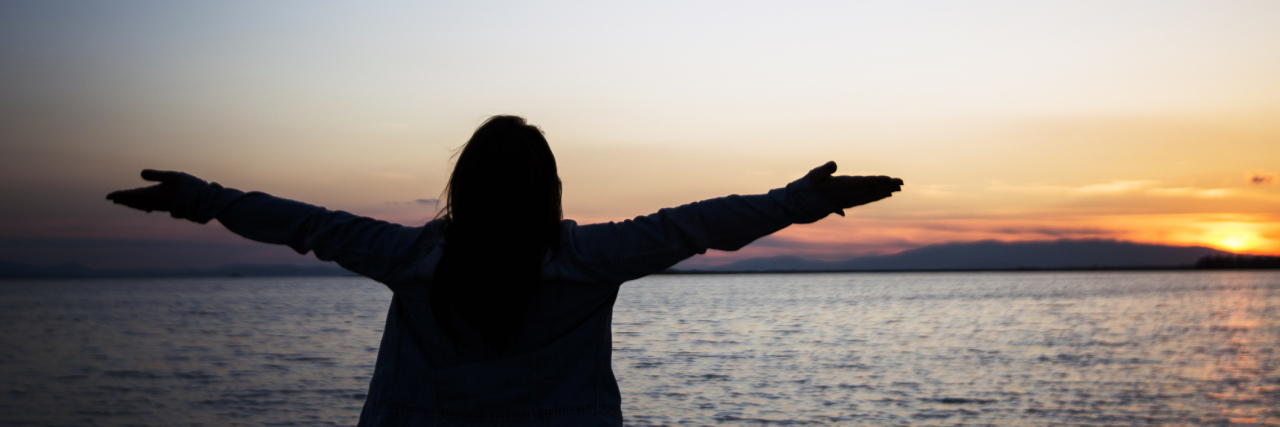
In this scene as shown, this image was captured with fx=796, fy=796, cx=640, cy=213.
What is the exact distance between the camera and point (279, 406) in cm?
1372

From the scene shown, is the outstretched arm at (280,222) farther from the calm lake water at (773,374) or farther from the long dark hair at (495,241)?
the calm lake water at (773,374)

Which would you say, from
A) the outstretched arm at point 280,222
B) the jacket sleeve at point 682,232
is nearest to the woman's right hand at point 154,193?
the outstretched arm at point 280,222

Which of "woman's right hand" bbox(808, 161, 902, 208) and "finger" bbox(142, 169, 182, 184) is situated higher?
"finger" bbox(142, 169, 182, 184)

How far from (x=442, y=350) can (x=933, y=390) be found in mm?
14688

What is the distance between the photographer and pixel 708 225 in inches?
63.4

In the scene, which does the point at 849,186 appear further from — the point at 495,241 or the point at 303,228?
the point at 303,228

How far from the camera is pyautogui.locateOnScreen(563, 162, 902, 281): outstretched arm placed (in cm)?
158

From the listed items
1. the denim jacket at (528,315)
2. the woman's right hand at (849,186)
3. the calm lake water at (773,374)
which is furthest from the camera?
the calm lake water at (773,374)

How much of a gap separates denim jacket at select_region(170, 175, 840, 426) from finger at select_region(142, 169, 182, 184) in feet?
0.06

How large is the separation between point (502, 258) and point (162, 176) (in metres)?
0.76

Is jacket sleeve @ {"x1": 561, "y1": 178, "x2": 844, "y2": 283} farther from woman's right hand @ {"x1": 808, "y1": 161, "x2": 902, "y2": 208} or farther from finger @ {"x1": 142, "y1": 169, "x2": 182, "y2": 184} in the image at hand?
finger @ {"x1": 142, "y1": 169, "x2": 182, "y2": 184}

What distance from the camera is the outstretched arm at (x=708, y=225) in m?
1.58

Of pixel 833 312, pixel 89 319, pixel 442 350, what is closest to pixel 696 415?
pixel 442 350

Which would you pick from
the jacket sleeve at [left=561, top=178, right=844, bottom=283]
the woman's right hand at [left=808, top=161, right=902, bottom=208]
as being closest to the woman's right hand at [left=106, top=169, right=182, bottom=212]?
the jacket sleeve at [left=561, top=178, right=844, bottom=283]
